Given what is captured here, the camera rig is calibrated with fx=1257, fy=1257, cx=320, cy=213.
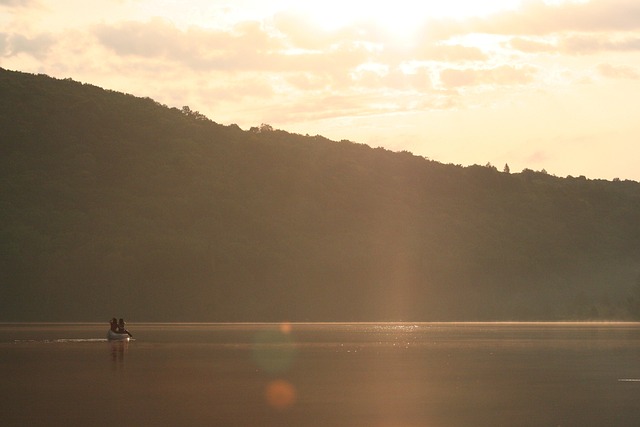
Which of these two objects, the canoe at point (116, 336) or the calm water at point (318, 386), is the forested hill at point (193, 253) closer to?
the canoe at point (116, 336)

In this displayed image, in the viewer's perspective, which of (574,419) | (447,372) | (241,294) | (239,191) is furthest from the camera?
(239,191)

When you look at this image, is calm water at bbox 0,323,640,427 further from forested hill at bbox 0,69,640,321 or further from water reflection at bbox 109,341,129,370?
forested hill at bbox 0,69,640,321

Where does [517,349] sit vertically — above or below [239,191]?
below

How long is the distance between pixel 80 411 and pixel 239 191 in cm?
16014

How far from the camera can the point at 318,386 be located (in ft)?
148

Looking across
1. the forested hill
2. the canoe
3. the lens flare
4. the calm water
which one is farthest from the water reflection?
the forested hill

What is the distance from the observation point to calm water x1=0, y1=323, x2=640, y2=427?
34.4 meters

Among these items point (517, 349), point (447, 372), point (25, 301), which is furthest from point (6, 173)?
point (447, 372)

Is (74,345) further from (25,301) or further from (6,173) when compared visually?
(6,173)

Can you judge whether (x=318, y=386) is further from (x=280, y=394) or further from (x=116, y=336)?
(x=116, y=336)

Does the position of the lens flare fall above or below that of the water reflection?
below

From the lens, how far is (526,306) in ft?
619

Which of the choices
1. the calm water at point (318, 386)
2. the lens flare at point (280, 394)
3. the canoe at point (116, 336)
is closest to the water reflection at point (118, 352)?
the calm water at point (318, 386)

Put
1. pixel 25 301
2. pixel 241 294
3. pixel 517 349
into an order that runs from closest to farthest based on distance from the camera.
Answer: pixel 517 349 → pixel 25 301 → pixel 241 294
